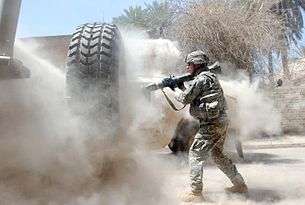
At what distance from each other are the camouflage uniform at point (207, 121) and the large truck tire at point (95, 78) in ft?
3.10

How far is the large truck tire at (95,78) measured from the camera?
4.88 meters

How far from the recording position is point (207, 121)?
567 cm

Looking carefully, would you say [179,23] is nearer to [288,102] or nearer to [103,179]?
[288,102]

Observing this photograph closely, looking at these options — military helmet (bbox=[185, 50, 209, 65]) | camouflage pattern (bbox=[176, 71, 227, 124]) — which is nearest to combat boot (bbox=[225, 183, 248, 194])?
camouflage pattern (bbox=[176, 71, 227, 124])

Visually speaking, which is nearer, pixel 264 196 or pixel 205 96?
pixel 205 96

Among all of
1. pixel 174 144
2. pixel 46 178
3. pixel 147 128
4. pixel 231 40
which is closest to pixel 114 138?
pixel 46 178

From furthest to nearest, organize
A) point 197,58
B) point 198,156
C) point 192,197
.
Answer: point 197,58
point 198,156
point 192,197

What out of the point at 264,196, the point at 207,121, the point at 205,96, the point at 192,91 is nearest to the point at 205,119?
the point at 207,121

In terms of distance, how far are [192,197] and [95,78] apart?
169cm

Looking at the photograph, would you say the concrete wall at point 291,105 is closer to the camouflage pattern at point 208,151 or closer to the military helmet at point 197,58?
the camouflage pattern at point 208,151

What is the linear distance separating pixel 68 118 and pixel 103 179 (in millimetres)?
782

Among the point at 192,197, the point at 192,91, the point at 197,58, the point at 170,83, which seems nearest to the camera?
the point at 192,197

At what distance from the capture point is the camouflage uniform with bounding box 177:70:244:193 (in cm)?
554

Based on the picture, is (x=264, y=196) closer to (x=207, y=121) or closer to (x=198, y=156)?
(x=198, y=156)
